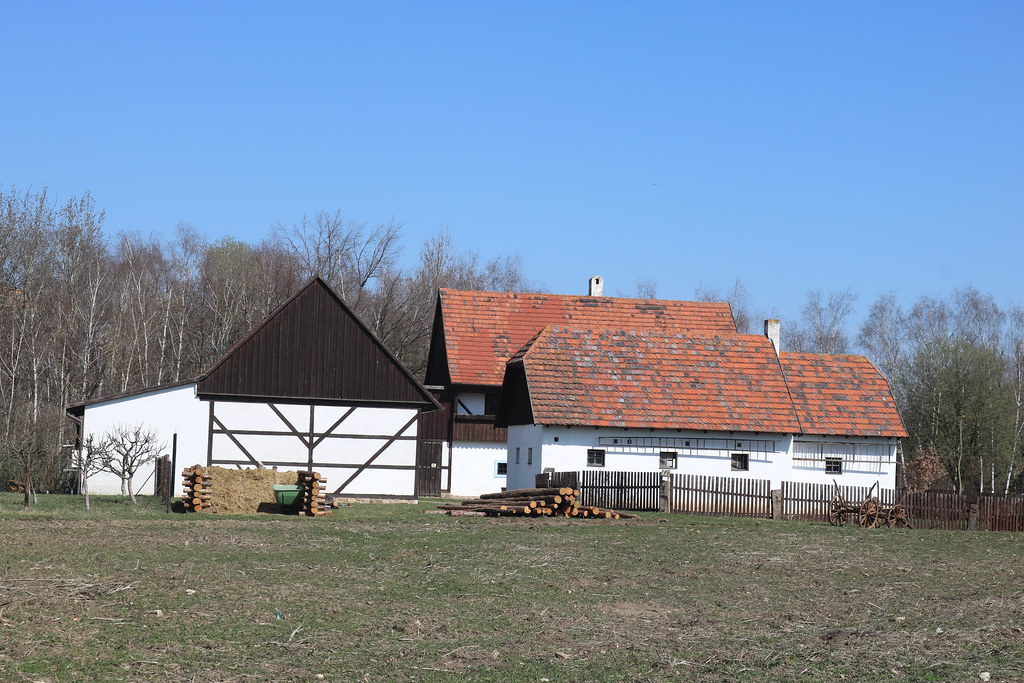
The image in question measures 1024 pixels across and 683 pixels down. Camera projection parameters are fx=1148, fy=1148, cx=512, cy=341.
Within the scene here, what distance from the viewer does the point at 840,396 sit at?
39.0m

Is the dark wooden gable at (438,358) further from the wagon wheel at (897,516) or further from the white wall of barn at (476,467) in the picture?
the wagon wheel at (897,516)

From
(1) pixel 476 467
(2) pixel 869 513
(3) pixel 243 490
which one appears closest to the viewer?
(3) pixel 243 490

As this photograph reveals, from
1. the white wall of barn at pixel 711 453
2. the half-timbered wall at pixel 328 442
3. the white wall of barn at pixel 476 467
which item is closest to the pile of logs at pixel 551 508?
the white wall of barn at pixel 711 453

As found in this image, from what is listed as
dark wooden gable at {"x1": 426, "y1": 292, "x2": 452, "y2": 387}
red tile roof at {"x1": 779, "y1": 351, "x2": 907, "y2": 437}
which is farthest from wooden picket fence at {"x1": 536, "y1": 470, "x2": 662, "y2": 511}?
dark wooden gable at {"x1": 426, "y1": 292, "x2": 452, "y2": 387}

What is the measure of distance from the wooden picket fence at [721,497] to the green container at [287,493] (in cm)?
1059

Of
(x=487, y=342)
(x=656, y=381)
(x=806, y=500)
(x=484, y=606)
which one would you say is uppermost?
(x=487, y=342)

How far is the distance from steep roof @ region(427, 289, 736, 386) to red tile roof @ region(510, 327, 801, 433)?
5.63 m

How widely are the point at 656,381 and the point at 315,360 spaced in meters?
11.2

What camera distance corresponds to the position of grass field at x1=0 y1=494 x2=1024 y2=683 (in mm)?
10281

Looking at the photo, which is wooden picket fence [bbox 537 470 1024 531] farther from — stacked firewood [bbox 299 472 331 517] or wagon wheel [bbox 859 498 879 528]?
stacked firewood [bbox 299 472 331 517]

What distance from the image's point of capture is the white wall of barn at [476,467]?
44.1 m

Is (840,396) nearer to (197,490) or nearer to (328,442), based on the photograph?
(328,442)

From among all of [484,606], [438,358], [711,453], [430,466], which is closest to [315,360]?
[430,466]

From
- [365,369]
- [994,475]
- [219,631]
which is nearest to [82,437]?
[365,369]
